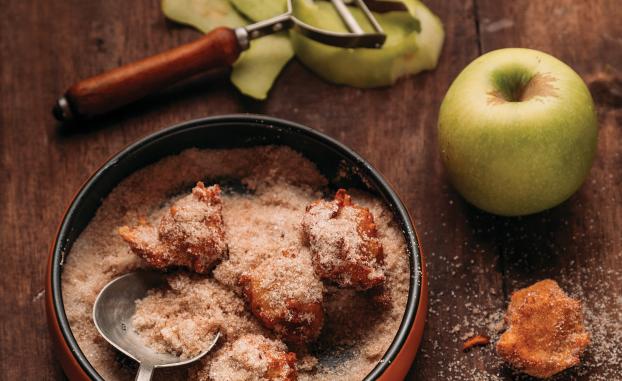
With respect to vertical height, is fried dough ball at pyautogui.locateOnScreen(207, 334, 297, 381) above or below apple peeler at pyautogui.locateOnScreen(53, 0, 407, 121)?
below

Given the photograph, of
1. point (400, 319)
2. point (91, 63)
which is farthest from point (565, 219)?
point (91, 63)

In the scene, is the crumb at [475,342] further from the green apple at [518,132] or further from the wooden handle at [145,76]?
the wooden handle at [145,76]

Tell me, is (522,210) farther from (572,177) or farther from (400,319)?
(400,319)

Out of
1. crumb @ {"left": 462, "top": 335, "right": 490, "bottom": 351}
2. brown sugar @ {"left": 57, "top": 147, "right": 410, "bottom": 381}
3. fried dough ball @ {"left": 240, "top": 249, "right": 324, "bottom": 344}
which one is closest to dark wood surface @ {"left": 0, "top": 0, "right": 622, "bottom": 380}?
crumb @ {"left": 462, "top": 335, "right": 490, "bottom": 351}

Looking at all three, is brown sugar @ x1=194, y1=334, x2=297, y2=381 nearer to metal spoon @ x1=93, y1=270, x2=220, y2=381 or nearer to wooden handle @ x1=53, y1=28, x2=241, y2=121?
metal spoon @ x1=93, y1=270, x2=220, y2=381

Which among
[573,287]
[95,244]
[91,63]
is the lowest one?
[573,287]

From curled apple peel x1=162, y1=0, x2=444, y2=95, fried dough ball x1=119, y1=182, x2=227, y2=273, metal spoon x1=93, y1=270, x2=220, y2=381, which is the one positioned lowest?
metal spoon x1=93, y1=270, x2=220, y2=381

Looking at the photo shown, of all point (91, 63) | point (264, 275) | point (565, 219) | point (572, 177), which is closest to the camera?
point (264, 275)
